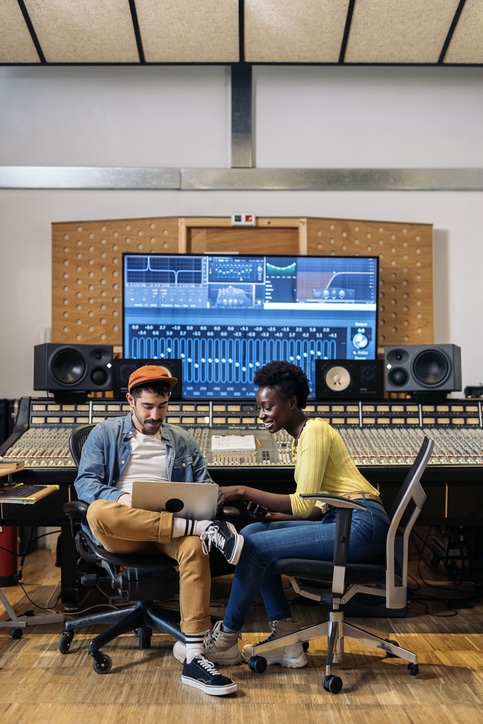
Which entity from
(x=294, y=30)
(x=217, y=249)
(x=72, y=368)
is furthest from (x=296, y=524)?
(x=294, y=30)

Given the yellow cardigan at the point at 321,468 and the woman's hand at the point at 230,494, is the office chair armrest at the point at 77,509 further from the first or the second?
the yellow cardigan at the point at 321,468

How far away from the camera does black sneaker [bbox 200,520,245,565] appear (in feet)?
10.3

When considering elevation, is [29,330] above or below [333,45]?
below

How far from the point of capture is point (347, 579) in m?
3.15

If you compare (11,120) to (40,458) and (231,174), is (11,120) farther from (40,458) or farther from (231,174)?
(40,458)

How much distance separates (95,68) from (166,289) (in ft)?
6.53

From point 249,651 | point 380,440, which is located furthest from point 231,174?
point 249,651

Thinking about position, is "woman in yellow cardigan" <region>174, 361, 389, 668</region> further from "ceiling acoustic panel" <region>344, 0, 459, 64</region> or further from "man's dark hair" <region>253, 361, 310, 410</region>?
"ceiling acoustic panel" <region>344, 0, 459, 64</region>

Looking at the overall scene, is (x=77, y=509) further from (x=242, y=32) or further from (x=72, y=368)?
(x=242, y=32)

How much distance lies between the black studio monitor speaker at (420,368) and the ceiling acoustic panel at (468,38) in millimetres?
2426

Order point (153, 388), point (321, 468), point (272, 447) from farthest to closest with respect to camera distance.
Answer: point (272, 447) → point (153, 388) → point (321, 468)

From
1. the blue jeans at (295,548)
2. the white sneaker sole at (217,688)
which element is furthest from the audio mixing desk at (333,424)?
the white sneaker sole at (217,688)

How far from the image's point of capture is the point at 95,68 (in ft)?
19.8

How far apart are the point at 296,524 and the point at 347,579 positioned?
434 mm
